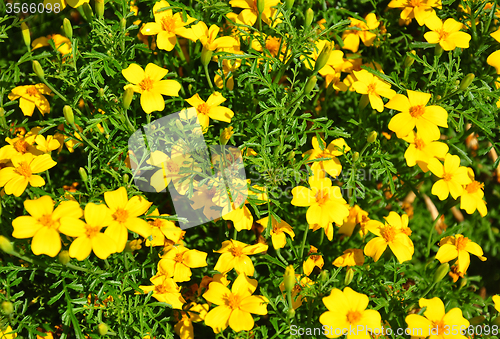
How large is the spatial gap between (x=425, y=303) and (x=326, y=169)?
637mm

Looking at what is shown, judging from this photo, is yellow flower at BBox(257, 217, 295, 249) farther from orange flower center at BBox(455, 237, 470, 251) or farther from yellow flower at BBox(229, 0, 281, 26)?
yellow flower at BBox(229, 0, 281, 26)

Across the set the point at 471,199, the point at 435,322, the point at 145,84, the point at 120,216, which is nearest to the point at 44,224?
the point at 120,216

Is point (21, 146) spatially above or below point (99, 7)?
below

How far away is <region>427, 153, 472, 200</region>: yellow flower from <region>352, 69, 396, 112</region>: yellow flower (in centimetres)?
33

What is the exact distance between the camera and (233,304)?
1.50 m

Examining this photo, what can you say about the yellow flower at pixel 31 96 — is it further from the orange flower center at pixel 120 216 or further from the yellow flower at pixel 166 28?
the orange flower center at pixel 120 216

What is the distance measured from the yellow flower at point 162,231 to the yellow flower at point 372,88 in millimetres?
972

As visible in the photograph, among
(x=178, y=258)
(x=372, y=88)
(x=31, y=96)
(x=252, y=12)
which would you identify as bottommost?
(x=178, y=258)

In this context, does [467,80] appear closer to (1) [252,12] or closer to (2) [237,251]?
(1) [252,12]

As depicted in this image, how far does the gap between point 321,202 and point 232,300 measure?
50cm

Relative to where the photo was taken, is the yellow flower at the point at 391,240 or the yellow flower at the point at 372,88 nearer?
the yellow flower at the point at 391,240

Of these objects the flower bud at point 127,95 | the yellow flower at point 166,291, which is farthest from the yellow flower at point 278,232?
the flower bud at point 127,95

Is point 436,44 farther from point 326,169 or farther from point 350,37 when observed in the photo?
point 326,169

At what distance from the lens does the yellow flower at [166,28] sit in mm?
1704
